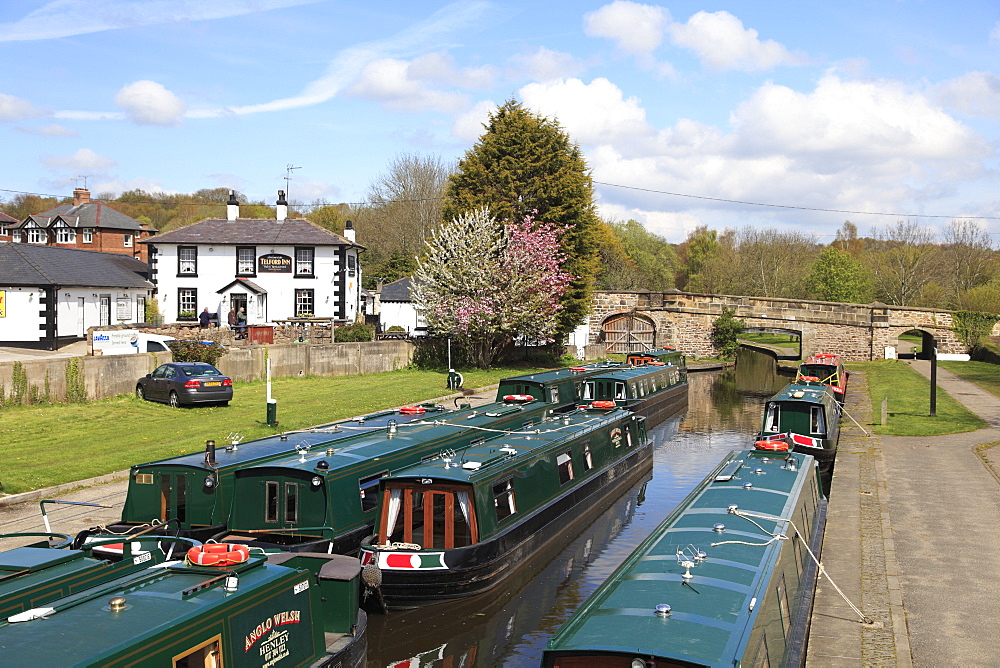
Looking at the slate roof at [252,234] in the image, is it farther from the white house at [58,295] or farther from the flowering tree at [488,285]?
the flowering tree at [488,285]

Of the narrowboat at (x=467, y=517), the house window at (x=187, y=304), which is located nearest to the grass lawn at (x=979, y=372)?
the narrowboat at (x=467, y=517)

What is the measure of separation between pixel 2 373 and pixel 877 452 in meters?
24.5

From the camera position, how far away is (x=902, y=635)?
1048 centimetres

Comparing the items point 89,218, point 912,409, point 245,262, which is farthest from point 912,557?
point 89,218

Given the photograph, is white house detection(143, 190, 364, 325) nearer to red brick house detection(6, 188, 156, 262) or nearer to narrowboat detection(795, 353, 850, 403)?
red brick house detection(6, 188, 156, 262)

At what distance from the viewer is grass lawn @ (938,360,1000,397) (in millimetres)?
38412

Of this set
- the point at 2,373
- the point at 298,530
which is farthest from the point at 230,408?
the point at 298,530

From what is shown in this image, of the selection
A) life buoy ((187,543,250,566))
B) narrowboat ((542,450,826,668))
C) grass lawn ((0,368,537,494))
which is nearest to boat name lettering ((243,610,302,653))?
life buoy ((187,543,250,566))

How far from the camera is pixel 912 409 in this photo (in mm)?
30469

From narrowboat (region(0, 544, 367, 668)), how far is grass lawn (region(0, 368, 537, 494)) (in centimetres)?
1032

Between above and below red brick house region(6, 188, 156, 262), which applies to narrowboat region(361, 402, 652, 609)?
below

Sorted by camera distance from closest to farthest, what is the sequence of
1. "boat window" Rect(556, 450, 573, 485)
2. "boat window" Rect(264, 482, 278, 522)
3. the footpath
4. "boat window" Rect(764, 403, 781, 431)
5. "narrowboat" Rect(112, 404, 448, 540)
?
the footpath
"boat window" Rect(264, 482, 278, 522)
"narrowboat" Rect(112, 404, 448, 540)
"boat window" Rect(556, 450, 573, 485)
"boat window" Rect(764, 403, 781, 431)

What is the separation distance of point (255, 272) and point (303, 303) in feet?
10.3

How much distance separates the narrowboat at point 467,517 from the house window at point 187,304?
33.8 meters
